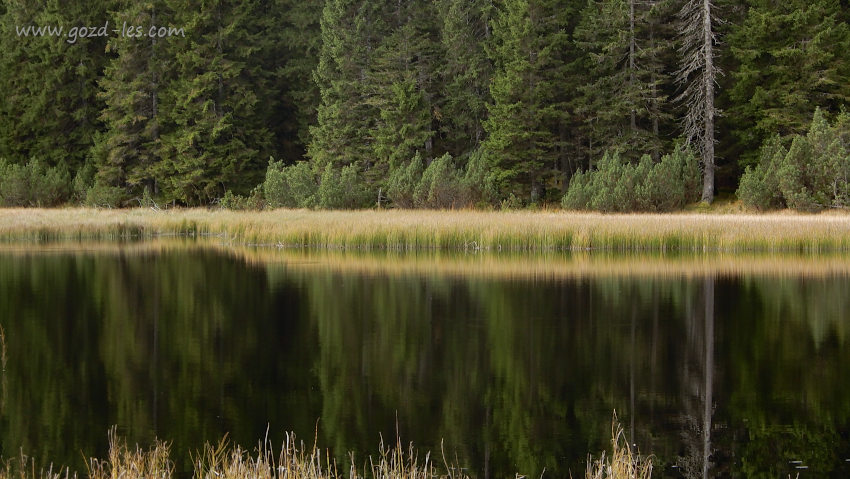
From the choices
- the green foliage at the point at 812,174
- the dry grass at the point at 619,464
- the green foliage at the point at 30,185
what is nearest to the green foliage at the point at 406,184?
the green foliage at the point at 812,174

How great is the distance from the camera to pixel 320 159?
47.7 meters

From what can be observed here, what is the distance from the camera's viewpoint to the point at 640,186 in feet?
117

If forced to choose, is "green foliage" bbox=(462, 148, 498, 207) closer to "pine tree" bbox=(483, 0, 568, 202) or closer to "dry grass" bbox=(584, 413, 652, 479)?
"pine tree" bbox=(483, 0, 568, 202)

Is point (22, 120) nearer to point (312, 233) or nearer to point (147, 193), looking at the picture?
point (147, 193)

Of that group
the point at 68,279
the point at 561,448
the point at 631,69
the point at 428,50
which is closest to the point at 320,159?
the point at 428,50

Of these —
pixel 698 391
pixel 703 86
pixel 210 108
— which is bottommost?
pixel 698 391

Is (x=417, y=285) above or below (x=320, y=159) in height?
below

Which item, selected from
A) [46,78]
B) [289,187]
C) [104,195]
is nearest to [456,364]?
[289,187]

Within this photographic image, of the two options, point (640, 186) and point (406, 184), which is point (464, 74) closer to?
point (406, 184)

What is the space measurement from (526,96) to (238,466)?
34.9 meters

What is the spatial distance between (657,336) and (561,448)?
5921mm

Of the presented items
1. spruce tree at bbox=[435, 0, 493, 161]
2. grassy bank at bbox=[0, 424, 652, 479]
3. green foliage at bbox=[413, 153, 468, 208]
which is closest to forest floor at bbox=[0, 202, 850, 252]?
green foliage at bbox=[413, 153, 468, 208]

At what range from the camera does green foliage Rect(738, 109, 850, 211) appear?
106 feet

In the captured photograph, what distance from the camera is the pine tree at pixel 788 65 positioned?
119 ft
